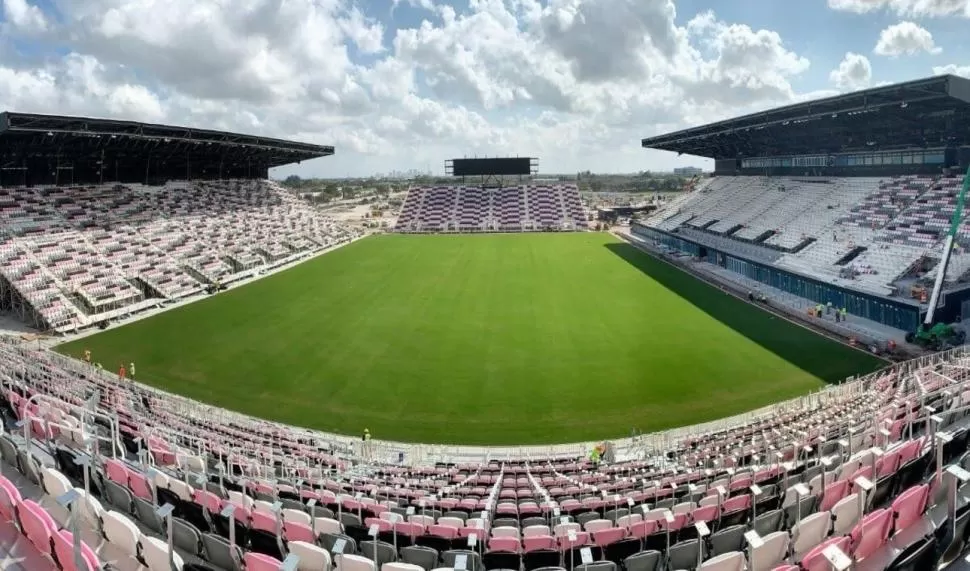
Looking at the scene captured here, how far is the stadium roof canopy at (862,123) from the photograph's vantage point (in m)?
30.3

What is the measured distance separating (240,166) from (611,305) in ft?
173

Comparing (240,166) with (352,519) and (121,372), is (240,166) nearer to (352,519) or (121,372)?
(121,372)

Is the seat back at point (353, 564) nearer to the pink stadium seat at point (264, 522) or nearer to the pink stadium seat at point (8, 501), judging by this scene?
the pink stadium seat at point (264, 522)

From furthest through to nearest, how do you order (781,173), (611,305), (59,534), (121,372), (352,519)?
(781,173) → (611,305) → (121,372) → (352,519) → (59,534)

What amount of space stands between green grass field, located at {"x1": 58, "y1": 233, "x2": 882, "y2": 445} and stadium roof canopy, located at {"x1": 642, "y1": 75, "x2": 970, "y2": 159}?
46.1 ft

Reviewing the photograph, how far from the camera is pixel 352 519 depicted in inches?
339

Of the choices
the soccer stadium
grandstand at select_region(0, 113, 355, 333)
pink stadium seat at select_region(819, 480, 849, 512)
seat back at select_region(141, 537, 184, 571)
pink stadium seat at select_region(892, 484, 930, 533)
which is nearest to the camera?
seat back at select_region(141, 537, 184, 571)

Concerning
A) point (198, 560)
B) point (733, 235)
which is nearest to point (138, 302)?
point (198, 560)

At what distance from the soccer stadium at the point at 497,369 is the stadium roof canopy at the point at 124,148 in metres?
0.35

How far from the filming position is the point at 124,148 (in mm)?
46188

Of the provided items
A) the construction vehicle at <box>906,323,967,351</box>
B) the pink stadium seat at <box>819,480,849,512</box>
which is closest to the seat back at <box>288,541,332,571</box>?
the pink stadium seat at <box>819,480,849,512</box>

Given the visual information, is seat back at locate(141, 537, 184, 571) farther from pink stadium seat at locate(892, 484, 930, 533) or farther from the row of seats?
the row of seats

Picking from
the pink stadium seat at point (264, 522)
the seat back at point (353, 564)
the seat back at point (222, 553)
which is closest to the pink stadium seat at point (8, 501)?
the seat back at point (222, 553)

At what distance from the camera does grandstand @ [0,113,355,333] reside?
3231 centimetres
